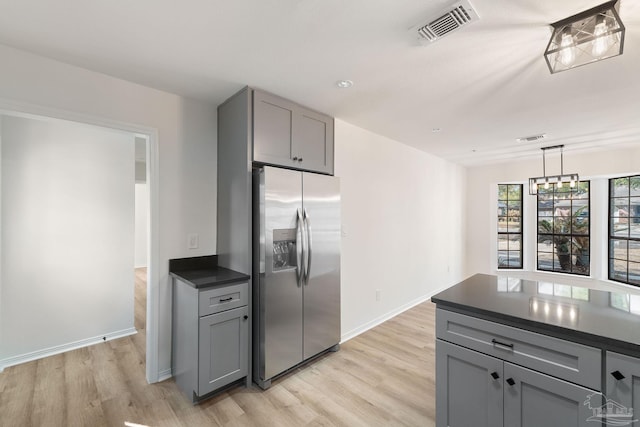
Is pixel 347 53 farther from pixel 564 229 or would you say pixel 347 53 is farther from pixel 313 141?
pixel 564 229

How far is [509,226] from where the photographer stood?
5.87m

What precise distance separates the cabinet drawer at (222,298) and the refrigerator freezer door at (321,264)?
1.95 feet

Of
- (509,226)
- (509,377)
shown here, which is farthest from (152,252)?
(509,226)

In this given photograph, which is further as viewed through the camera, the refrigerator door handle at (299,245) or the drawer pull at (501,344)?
the refrigerator door handle at (299,245)

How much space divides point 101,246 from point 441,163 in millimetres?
5455

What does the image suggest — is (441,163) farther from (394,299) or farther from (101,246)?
(101,246)

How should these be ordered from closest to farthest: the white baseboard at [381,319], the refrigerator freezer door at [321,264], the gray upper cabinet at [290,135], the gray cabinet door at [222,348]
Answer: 1. the gray cabinet door at [222,348]
2. the gray upper cabinet at [290,135]
3. the refrigerator freezer door at [321,264]
4. the white baseboard at [381,319]

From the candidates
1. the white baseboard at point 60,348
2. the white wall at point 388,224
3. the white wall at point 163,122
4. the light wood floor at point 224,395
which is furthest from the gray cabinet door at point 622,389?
the white baseboard at point 60,348

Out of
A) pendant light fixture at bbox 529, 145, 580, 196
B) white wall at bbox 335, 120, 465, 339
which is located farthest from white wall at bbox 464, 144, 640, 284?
white wall at bbox 335, 120, 465, 339

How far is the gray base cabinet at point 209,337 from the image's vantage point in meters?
2.13

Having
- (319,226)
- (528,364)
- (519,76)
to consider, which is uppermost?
(519,76)

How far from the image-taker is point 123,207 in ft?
11.2

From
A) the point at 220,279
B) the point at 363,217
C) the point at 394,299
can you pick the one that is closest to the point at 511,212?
the point at 394,299

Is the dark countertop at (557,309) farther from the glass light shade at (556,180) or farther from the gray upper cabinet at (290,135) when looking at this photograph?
the glass light shade at (556,180)
